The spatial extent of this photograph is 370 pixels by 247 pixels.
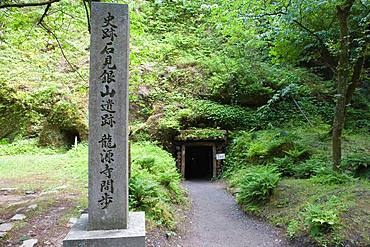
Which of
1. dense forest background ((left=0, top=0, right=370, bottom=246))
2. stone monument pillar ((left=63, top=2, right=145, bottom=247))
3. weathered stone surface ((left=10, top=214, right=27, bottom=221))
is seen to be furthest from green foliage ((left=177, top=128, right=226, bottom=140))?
stone monument pillar ((left=63, top=2, right=145, bottom=247))

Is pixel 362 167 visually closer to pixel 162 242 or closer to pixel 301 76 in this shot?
pixel 162 242

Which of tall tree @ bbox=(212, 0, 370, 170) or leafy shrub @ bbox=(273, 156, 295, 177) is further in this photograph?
leafy shrub @ bbox=(273, 156, 295, 177)

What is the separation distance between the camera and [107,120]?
151 inches

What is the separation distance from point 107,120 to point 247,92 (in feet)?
42.8

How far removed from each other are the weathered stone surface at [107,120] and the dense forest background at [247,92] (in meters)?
3.68

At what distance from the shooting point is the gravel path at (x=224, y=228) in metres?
6.42

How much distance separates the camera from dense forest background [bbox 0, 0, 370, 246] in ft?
24.9

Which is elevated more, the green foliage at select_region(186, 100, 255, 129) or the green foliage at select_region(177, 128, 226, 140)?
the green foliage at select_region(186, 100, 255, 129)

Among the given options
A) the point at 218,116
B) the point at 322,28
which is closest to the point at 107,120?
the point at 322,28

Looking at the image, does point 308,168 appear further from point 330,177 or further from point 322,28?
point 322,28

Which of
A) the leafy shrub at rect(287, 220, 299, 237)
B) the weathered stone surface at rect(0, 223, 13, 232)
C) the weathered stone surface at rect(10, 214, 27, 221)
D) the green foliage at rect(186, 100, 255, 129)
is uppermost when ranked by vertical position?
the green foliage at rect(186, 100, 255, 129)

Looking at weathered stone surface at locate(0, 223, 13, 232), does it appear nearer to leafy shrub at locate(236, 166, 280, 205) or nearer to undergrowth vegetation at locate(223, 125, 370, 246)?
undergrowth vegetation at locate(223, 125, 370, 246)

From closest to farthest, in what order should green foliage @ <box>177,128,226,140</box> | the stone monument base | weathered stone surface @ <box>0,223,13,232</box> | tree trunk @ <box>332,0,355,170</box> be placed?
the stone monument base, weathered stone surface @ <box>0,223,13,232</box>, tree trunk @ <box>332,0,355,170</box>, green foliage @ <box>177,128,226,140</box>

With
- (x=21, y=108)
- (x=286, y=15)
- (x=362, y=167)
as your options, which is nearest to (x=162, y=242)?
(x=362, y=167)
